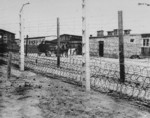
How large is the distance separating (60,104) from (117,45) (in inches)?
1069

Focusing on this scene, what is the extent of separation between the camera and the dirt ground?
500 centimetres

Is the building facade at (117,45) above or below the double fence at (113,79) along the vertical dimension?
above

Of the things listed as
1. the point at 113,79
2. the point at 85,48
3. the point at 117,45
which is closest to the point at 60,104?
the point at 85,48

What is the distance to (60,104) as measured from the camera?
5.84 m

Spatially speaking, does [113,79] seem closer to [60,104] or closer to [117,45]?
[60,104]

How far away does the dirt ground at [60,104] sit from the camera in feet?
16.4

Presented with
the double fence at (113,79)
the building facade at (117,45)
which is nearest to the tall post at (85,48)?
the double fence at (113,79)

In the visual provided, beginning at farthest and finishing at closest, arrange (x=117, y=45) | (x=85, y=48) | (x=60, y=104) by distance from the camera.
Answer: (x=117, y=45)
(x=85, y=48)
(x=60, y=104)

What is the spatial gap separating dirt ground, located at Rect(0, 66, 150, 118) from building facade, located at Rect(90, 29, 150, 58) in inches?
891

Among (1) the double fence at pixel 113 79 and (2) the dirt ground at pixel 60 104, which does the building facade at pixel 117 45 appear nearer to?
(1) the double fence at pixel 113 79

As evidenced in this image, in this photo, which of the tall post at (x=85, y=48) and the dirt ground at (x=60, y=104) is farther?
the tall post at (x=85, y=48)

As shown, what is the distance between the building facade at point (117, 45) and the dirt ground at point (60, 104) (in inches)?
891

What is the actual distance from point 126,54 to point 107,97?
996 inches

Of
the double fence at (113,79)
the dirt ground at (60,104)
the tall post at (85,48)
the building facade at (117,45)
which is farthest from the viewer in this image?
the building facade at (117,45)
